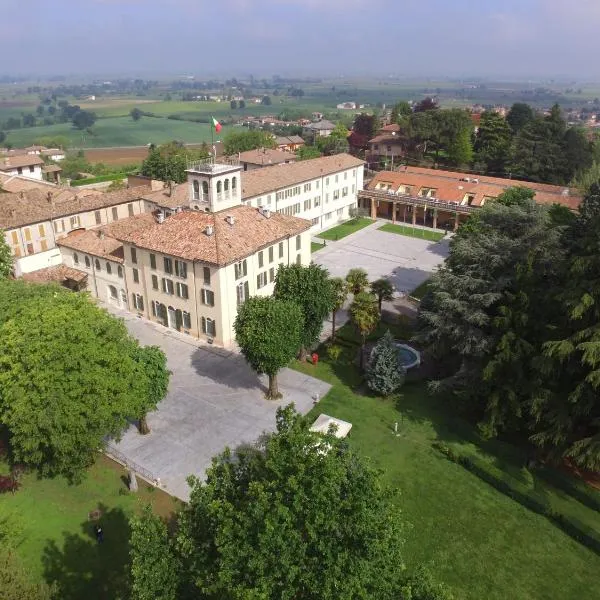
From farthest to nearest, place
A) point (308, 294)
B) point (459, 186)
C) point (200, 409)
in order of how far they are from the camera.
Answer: point (459, 186) < point (308, 294) < point (200, 409)

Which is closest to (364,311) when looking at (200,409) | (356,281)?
(356,281)

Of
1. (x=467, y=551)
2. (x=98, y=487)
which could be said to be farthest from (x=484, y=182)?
(x=98, y=487)

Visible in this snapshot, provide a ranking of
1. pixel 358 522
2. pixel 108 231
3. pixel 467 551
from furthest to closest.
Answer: pixel 108 231
pixel 467 551
pixel 358 522

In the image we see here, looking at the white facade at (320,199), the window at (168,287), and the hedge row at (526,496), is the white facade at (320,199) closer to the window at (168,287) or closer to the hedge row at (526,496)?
the window at (168,287)

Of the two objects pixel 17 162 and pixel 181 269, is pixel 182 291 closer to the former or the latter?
pixel 181 269

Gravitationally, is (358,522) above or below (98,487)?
above

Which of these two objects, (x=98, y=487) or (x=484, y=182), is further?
(x=484, y=182)

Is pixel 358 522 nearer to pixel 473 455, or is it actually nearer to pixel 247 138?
pixel 473 455
